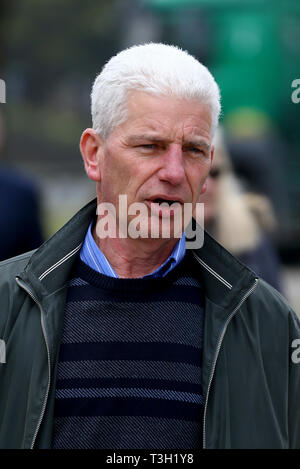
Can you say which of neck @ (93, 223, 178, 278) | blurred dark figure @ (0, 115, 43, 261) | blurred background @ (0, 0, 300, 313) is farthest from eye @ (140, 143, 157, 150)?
A: blurred background @ (0, 0, 300, 313)

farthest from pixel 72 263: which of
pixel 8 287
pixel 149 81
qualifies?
pixel 149 81

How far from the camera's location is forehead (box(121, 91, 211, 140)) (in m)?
2.47

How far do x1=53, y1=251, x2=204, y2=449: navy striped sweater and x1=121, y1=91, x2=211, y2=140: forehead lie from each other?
0.42 m

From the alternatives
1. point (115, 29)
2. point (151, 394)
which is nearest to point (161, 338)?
point (151, 394)

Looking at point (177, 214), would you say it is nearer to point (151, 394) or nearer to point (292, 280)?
point (151, 394)

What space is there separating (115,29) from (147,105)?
10.9m

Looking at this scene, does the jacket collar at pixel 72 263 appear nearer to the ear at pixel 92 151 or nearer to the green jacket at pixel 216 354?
the green jacket at pixel 216 354

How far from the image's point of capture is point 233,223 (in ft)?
16.0

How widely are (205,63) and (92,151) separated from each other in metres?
9.64

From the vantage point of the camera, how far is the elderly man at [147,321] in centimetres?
242

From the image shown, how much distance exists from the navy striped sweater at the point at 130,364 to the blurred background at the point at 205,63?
775 cm

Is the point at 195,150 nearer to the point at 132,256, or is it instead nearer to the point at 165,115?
the point at 165,115

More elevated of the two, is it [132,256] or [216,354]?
[132,256]

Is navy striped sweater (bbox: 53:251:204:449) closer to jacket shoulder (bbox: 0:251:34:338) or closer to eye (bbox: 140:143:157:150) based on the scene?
jacket shoulder (bbox: 0:251:34:338)
